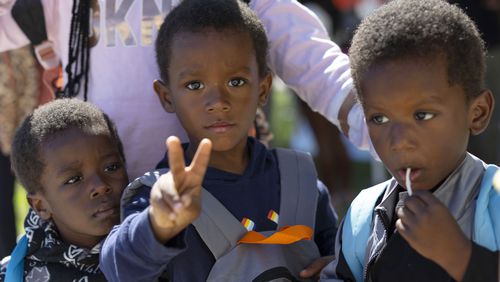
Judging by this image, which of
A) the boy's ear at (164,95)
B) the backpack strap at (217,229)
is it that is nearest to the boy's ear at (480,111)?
the backpack strap at (217,229)

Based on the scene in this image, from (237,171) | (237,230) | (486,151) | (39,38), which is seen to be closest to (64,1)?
(39,38)

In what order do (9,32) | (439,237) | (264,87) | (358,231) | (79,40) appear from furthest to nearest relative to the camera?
(9,32) < (79,40) < (264,87) < (358,231) < (439,237)

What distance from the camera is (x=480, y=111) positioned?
226 cm

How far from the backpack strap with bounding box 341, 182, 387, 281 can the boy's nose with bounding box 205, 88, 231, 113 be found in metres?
0.45

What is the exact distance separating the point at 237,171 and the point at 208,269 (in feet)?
1.10

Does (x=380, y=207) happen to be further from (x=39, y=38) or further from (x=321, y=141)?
(x=321, y=141)

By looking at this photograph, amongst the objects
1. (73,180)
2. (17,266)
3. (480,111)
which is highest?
(480,111)

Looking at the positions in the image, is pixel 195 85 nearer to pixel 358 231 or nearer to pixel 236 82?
pixel 236 82

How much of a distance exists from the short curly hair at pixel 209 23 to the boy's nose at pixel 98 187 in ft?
1.15

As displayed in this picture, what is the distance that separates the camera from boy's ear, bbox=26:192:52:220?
276 cm

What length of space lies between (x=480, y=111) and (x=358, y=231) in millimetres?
438

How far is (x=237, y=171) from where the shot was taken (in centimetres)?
266

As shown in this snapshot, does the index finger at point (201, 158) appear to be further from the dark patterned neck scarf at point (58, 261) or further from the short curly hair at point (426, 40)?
the dark patterned neck scarf at point (58, 261)

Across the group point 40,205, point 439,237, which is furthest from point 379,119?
point 40,205
